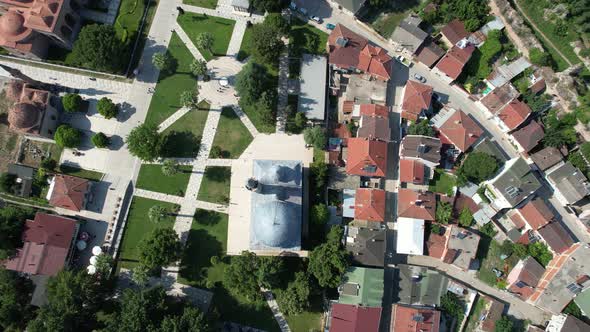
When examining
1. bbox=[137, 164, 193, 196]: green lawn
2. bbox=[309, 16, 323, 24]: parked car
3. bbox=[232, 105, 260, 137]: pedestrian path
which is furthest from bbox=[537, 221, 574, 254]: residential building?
bbox=[137, 164, 193, 196]: green lawn

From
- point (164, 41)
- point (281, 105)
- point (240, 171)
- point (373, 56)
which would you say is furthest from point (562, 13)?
point (164, 41)

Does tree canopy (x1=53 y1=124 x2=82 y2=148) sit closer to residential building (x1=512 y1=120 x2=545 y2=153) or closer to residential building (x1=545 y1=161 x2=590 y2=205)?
residential building (x1=512 y1=120 x2=545 y2=153)

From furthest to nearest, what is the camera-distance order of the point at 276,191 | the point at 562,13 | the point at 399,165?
the point at 562,13 → the point at 399,165 → the point at 276,191

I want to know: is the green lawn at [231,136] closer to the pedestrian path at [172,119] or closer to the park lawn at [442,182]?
the pedestrian path at [172,119]

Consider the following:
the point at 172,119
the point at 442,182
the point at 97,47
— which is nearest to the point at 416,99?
the point at 442,182

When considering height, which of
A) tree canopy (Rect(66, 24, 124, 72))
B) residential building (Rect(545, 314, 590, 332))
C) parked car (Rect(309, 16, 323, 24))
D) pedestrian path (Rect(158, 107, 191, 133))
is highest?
parked car (Rect(309, 16, 323, 24))

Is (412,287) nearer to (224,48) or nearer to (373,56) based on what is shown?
(373,56)
